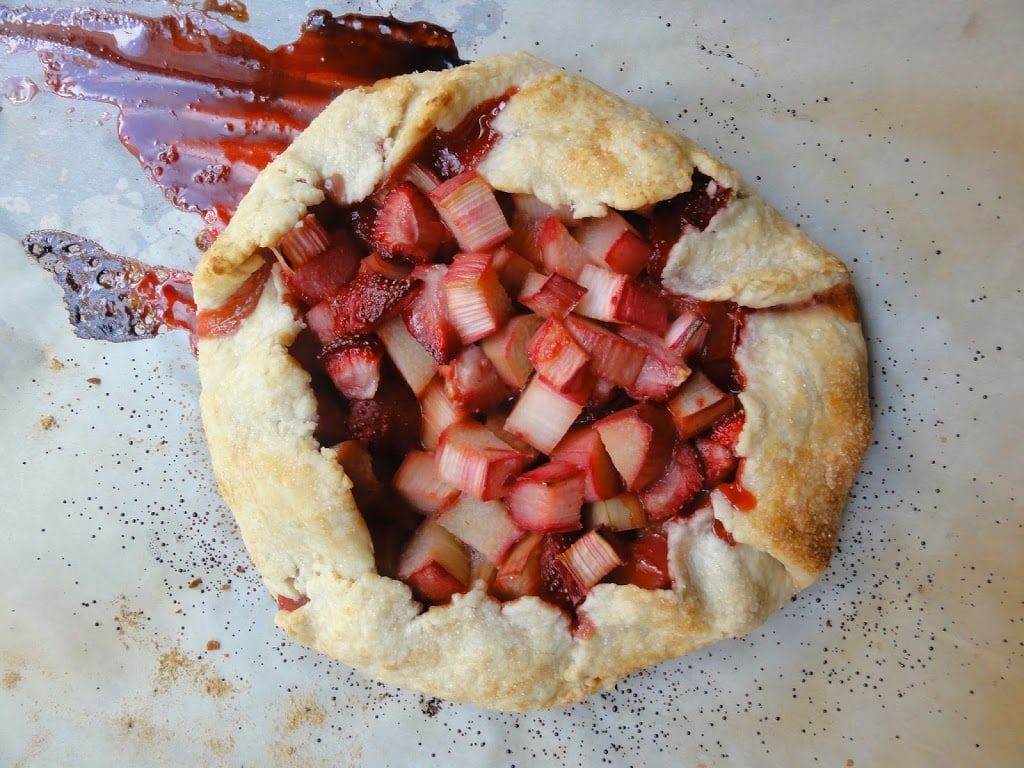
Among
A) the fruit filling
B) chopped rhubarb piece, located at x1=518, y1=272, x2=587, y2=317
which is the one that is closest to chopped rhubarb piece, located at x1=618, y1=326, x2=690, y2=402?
the fruit filling

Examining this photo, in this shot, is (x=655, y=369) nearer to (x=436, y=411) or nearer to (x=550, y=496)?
(x=550, y=496)

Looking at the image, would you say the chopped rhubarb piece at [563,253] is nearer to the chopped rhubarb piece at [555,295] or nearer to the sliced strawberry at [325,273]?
the chopped rhubarb piece at [555,295]

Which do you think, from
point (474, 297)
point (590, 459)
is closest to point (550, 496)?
point (590, 459)

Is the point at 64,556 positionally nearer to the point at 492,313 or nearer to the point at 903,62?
the point at 492,313

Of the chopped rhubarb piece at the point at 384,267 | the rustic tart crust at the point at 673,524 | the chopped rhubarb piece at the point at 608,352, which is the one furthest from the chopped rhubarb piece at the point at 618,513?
the chopped rhubarb piece at the point at 384,267

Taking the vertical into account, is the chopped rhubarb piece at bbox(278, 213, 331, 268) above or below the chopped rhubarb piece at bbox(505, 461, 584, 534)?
above

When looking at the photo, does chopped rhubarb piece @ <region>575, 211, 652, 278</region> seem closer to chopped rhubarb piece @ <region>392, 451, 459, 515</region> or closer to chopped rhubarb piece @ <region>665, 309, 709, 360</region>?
chopped rhubarb piece @ <region>665, 309, 709, 360</region>

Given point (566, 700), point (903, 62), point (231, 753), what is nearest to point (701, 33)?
point (903, 62)
